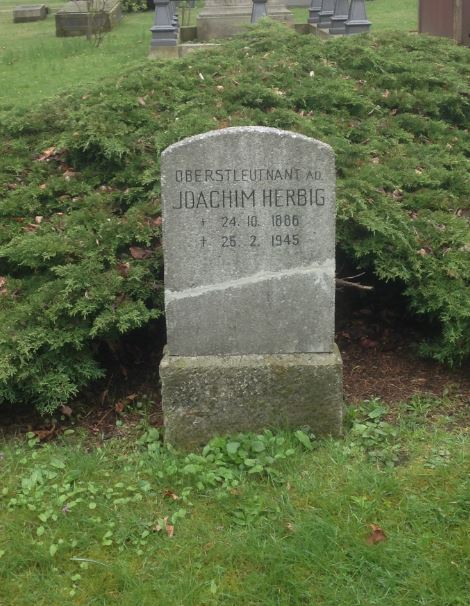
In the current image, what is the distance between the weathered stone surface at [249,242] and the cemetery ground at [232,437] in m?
0.43

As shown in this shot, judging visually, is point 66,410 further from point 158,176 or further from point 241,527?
point 158,176

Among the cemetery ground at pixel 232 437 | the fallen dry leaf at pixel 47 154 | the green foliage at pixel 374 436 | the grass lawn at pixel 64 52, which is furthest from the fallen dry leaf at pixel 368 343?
the grass lawn at pixel 64 52

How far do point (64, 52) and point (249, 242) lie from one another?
1284 cm

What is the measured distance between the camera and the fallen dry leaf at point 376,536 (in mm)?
2992

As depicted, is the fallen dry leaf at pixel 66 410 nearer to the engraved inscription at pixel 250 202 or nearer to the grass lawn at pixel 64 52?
the engraved inscription at pixel 250 202

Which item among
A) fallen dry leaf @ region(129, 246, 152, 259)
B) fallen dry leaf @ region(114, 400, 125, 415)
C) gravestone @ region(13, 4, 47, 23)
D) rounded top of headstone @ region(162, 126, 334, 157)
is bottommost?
fallen dry leaf @ region(114, 400, 125, 415)

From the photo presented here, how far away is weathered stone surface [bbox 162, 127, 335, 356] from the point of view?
3557 millimetres

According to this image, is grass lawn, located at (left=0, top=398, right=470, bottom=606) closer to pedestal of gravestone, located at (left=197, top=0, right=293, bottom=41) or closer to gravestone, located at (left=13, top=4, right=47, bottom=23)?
pedestal of gravestone, located at (left=197, top=0, right=293, bottom=41)

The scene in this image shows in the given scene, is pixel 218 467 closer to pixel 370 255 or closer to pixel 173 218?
pixel 173 218

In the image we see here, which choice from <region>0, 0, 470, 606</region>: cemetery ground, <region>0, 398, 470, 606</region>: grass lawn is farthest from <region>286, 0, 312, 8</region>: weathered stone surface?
<region>0, 398, 470, 606</region>: grass lawn

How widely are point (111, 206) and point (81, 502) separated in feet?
6.81

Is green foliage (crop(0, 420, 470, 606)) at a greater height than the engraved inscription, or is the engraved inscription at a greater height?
the engraved inscription

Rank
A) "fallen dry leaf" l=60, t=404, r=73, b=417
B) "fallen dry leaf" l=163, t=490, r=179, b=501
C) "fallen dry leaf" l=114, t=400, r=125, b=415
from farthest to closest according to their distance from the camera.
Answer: "fallen dry leaf" l=114, t=400, r=125, b=415 → "fallen dry leaf" l=60, t=404, r=73, b=417 → "fallen dry leaf" l=163, t=490, r=179, b=501

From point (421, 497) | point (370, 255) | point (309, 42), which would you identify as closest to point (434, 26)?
Answer: point (309, 42)
